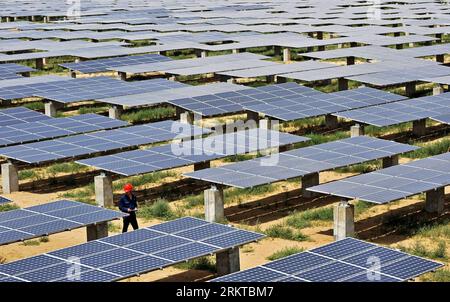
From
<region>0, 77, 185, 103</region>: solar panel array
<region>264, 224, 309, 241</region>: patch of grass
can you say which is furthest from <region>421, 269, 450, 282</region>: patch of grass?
<region>0, 77, 185, 103</region>: solar panel array

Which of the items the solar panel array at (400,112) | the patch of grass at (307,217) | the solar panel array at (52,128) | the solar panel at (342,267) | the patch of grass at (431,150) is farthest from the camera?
the solar panel array at (400,112)

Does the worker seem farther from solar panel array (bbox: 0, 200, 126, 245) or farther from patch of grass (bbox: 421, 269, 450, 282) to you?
patch of grass (bbox: 421, 269, 450, 282)

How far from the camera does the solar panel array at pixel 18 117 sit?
97.1 feet

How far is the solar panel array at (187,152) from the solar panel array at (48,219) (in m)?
2.96

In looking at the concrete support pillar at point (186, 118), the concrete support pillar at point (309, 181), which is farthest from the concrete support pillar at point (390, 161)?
the concrete support pillar at point (186, 118)

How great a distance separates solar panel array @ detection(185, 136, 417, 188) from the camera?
21641mm

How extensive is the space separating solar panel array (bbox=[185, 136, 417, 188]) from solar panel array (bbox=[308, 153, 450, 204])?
113cm

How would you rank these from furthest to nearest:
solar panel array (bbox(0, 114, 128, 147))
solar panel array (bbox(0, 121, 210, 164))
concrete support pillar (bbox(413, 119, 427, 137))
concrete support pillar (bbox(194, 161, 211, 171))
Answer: concrete support pillar (bbox(413, 119, 427, 137)) < solar panel array (bbox(0, 114, 128, 147)) < concrete support pillar (bbox(194, 161, 211, 171)) < solar panel array (bbox(0, 121, 210, 164))

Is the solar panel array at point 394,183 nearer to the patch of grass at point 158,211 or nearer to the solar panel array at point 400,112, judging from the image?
the patch of grass at point 158,211

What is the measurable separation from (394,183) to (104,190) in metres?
7.17

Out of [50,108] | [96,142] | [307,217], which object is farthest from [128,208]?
[50,108]

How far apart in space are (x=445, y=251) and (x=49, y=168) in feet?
42.2

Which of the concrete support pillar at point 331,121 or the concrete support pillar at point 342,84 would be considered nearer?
the concrete support pillar at point 331,121
